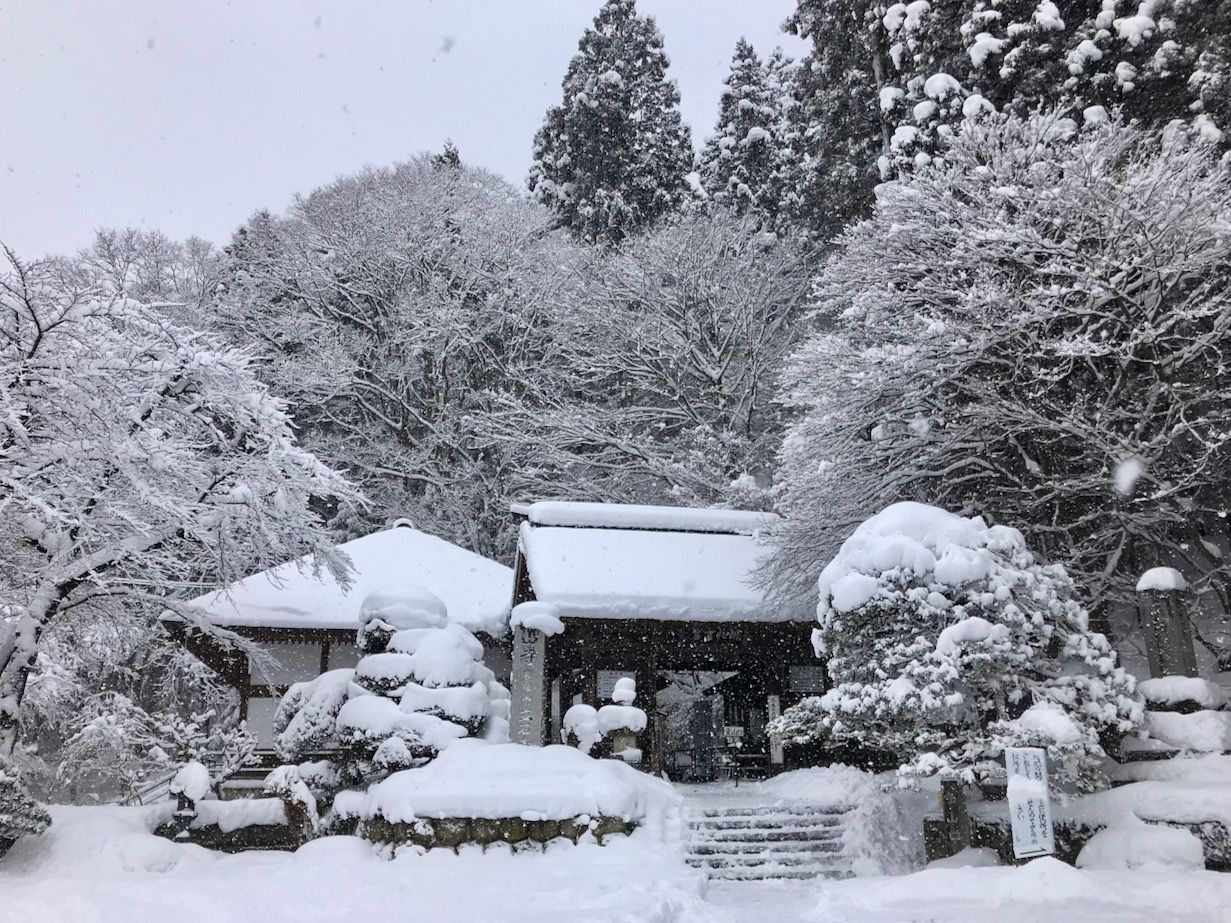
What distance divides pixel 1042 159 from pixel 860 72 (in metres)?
6.66

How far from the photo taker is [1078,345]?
1077cm

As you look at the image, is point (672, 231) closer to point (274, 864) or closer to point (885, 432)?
point (885, 432)

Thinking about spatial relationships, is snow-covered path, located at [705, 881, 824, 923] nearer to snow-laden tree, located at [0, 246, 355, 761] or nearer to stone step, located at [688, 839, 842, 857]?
stone step, located at [688, 839, 842, 857]

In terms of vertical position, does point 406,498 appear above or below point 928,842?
above

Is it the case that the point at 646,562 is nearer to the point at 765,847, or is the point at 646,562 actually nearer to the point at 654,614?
the point at 654,614

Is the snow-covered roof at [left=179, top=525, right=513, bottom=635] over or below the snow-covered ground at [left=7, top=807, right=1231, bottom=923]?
over

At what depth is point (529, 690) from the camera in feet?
41.6

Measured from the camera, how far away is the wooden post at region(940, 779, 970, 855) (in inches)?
369

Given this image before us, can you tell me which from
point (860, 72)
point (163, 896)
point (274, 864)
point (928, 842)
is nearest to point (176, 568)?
point (274, 864)

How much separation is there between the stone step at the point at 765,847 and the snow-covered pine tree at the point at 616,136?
18.7 meters

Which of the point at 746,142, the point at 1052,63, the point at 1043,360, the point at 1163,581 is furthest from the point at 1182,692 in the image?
the point at 746,142

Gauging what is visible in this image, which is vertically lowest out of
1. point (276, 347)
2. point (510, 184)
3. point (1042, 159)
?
point (1042, 159)

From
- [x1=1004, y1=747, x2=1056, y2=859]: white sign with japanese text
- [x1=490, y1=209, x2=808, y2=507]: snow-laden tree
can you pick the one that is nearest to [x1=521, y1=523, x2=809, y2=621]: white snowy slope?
[x1=1004, y1=747, x2=1056, y2=859]: white sign with japanese text

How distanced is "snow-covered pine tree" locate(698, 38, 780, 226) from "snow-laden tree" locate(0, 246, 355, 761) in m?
17.6
